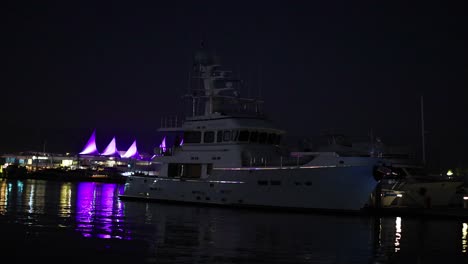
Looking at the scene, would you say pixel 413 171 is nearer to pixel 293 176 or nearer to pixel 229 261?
pixel 293 176

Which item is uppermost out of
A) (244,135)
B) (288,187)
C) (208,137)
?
(244,135)

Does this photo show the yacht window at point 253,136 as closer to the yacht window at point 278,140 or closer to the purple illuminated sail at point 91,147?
the yacht window at point 278,140

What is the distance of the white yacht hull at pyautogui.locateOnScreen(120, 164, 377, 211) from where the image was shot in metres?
28.7

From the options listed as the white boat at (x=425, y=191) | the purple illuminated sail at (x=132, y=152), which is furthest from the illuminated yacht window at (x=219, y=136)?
the purple illuminated sail at (x=132, y=152)

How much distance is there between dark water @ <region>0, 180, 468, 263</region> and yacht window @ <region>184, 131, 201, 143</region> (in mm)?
6131

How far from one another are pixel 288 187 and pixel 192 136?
7709mm

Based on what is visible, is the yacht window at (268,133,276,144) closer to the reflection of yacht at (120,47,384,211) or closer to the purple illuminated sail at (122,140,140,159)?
the reflection of yacht at (120,47,384,211)

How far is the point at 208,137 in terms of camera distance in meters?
34.0

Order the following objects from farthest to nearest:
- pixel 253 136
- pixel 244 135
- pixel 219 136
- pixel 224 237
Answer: pixel 219 136 → pixel 253 136 → pixel 244 135 → pixel 224 237

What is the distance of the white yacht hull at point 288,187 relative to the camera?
94.2ft

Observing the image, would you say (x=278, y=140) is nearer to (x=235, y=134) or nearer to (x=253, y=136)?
(x=253, y=136)

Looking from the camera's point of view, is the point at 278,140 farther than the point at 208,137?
Yes

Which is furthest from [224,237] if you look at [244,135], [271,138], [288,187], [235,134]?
[271,138]

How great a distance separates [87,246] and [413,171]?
3158cm
